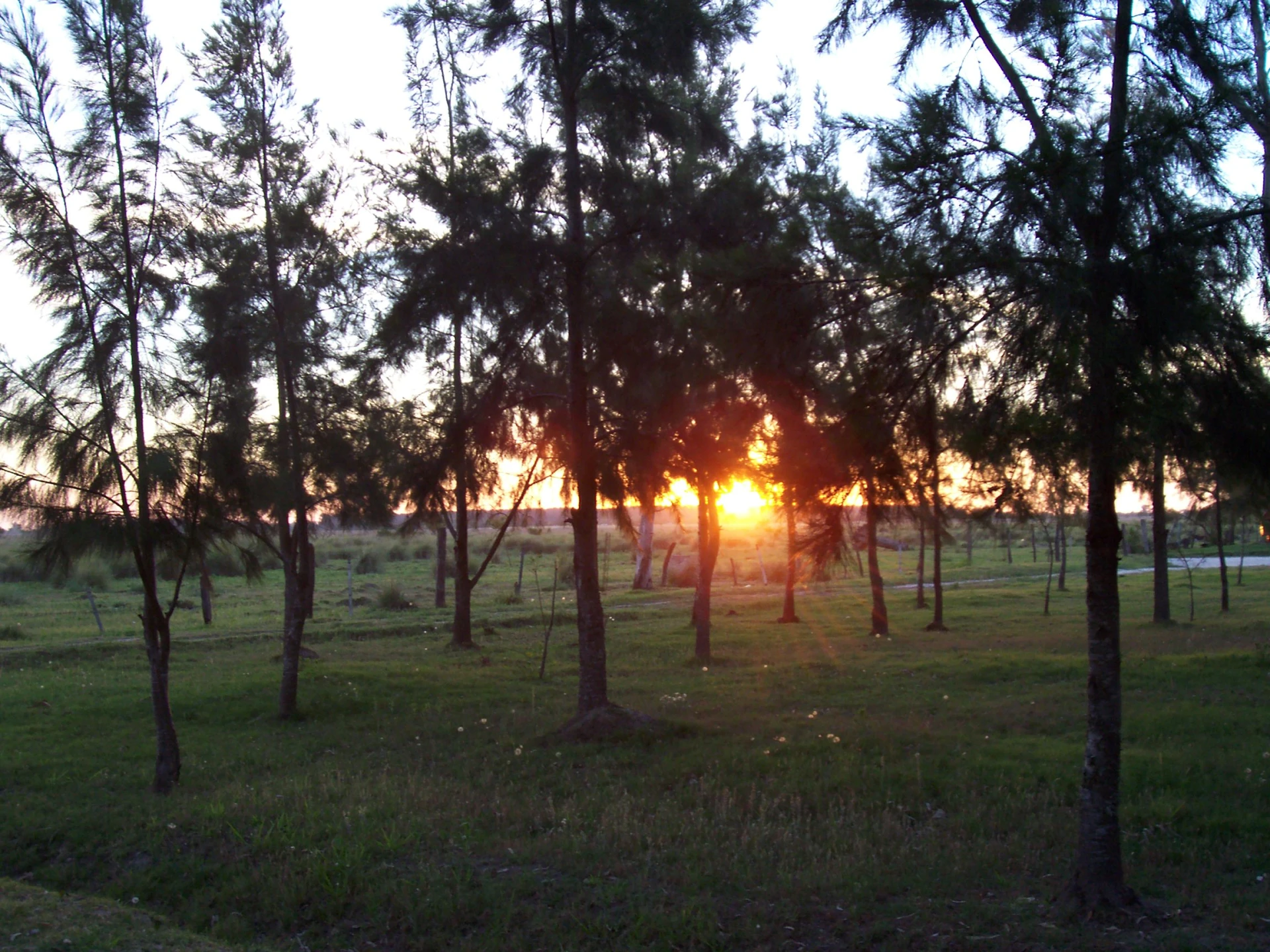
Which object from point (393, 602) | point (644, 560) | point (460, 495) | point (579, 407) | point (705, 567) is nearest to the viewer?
point (579, 407)

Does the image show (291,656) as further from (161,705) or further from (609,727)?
(609,727)

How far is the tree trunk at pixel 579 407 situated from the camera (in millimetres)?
11297

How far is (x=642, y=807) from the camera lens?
8055 millimetres

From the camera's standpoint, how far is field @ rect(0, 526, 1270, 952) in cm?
574

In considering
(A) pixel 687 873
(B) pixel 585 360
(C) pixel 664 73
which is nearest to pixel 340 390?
(B) pixel 585 360

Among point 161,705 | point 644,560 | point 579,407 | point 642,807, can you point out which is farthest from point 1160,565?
point 161,705

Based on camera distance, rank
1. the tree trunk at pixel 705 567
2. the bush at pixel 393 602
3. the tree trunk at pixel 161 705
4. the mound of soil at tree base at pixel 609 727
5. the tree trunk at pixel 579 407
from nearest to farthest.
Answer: the tree trunk at pixel 161 705 < the mound of soil at tree base at pixel 609 727 < the tree trunk at pixel 579 407 < the tree trunk at pixel 705 567 < the bush at pixel 393 602

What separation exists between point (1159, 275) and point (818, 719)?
7881mm

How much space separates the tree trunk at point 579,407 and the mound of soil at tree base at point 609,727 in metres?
0.19

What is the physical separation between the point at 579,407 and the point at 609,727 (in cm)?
375

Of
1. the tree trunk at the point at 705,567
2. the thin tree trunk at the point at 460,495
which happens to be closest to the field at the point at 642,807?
the tree trunk at the point at 705,567

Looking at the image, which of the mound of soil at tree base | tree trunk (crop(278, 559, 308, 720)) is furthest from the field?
tree trunk (crop(278, 559, 308, 720))

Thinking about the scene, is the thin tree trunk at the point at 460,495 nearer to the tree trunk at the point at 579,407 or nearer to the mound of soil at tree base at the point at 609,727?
the tree trunk at the point at 579,407

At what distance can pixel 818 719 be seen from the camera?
11766 millimetres
